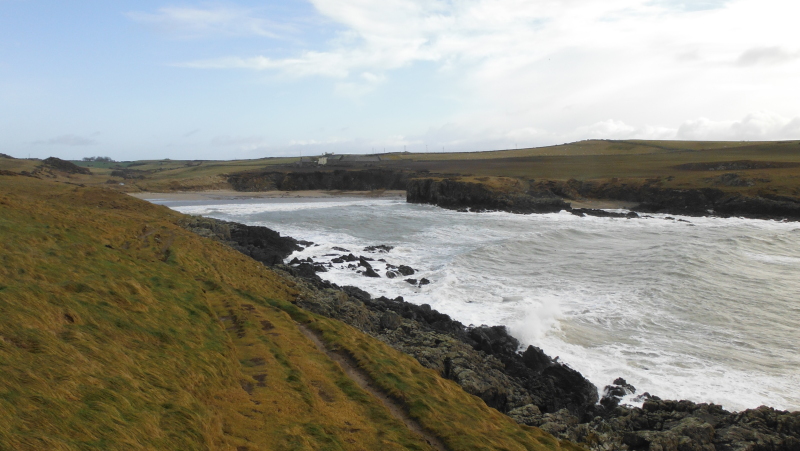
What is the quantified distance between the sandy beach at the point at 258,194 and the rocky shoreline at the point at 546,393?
72.1 m

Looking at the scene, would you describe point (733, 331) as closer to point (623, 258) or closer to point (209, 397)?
point (623, 258)

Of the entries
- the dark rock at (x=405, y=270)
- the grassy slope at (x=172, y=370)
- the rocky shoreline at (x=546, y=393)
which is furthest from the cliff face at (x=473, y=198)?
the grassy slope at (x=172, y=370)

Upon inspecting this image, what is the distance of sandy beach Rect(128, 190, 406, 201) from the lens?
87938 mm

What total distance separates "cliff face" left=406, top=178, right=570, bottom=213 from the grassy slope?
53494 millimetres

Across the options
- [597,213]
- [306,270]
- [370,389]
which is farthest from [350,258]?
[597,213]

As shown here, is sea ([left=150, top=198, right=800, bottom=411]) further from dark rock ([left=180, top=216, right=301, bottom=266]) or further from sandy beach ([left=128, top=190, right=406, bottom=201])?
sandy beach ([left=128, top=190, right=406, bottom=201])

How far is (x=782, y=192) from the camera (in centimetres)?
5497

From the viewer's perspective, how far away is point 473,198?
226 ft

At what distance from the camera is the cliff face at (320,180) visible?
104000 millimetres

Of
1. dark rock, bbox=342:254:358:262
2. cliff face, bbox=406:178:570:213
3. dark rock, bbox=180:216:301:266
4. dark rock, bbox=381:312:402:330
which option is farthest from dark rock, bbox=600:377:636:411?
cliff face, bbox=406:178:570:213

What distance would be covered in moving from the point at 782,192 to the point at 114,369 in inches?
2771

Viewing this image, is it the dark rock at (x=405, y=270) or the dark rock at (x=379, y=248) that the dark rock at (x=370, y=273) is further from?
the dark rock at (x=379, y=248)

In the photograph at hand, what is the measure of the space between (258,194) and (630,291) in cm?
8500

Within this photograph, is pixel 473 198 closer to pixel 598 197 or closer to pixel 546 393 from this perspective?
pixel 598 197
